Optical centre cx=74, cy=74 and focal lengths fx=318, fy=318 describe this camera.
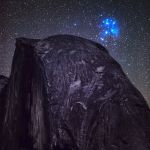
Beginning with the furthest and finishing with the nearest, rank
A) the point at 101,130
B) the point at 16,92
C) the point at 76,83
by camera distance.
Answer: the point at 16,92, the point at 76,83, the point at 101,130

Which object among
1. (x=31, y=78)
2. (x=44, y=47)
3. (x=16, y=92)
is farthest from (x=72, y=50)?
(x=16, y=92)

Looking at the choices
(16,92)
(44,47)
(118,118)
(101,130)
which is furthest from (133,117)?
(16,92)

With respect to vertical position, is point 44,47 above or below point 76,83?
above

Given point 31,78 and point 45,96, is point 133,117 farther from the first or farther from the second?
point 31,78

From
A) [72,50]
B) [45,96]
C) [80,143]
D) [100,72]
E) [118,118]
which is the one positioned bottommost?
[80,143]

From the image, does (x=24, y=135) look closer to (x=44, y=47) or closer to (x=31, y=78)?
(x=31, y=78)

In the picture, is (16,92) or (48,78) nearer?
(48,78)

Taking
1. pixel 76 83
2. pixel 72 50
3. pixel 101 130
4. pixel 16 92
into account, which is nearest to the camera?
pixel 101 130
